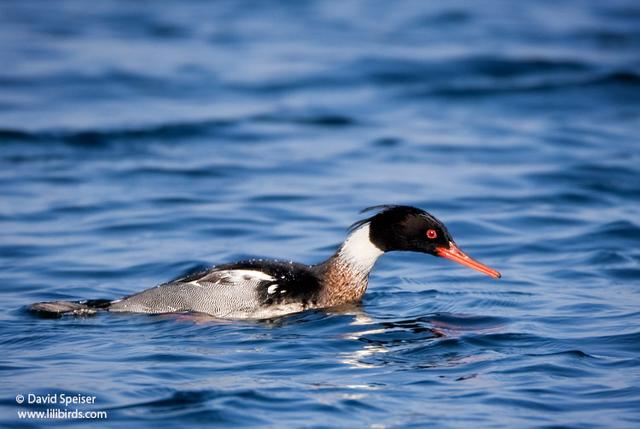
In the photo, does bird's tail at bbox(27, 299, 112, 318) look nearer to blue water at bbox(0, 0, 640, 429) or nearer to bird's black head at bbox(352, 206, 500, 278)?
blue water at bbox(0, 0, 640, 429)

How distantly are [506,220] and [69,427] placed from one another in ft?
32.2

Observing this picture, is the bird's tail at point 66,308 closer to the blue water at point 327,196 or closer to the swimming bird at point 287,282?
the swimming bird at point 287,282

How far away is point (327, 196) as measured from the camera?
18.6 metres

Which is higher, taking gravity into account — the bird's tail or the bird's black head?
the bird's black head

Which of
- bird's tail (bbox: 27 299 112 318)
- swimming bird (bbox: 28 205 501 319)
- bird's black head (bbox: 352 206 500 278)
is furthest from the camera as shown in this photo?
bird's black head (bbox: 352 206 500 278)

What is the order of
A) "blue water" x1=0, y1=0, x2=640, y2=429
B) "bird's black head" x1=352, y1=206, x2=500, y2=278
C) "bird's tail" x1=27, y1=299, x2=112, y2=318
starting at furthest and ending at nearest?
1. "bird's black head" x1=352, y1=206, x2=500, y2=278
2. "bird's tail" x1=27, y1=299, x2=112, y2=318
3. "blue water" x1=0, y1=0, x2=640, y2=429

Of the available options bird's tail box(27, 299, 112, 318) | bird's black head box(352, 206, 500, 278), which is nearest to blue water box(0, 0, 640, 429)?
bird's tail box(27, 299, 112, 318)

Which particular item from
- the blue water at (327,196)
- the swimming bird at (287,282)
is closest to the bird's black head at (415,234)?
the swimming bird at (287,282)

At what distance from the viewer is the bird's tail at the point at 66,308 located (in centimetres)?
1174

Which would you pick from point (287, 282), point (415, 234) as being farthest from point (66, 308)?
point (415, 234)

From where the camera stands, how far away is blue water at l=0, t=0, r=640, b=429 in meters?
9.88

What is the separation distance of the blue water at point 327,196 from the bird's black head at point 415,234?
0.64 metres

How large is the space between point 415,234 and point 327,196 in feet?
20.4

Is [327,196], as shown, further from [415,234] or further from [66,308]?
[66,308]
